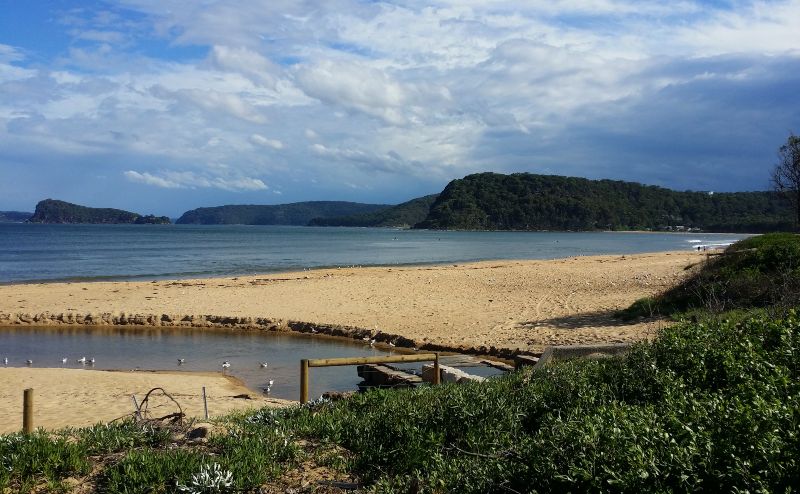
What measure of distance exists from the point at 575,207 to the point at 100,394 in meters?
160

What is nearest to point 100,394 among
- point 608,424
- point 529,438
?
point 529,438

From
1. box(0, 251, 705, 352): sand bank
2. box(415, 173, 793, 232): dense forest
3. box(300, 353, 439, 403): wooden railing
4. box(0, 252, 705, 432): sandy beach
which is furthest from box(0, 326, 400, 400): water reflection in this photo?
box(415, 173, 793, 232): dense forest

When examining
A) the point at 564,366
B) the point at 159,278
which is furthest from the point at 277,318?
the point at 159,278

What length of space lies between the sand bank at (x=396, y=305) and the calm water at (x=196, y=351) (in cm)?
86

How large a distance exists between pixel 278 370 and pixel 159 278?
2466cm

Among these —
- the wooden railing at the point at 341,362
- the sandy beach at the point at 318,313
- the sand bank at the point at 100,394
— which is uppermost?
the wooden railing at the point at 341,362

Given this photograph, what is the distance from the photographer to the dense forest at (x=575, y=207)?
160500 millimetres

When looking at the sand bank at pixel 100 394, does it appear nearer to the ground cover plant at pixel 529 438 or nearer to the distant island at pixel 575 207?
the ground cover plant at pixel 529 438

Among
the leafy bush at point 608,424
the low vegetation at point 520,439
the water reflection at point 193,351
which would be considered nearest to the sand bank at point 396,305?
the water reflection at point 193,351

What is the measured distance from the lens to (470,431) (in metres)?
4.83

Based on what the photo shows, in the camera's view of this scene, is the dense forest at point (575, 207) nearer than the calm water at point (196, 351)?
No

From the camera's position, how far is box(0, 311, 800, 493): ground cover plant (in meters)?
3.34

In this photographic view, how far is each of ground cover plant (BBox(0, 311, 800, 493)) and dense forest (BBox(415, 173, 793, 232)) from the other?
508 ft

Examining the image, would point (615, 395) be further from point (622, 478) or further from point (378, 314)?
point (378, 314)
